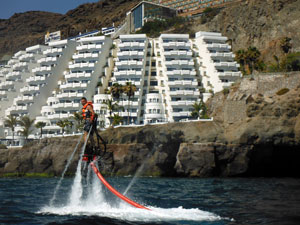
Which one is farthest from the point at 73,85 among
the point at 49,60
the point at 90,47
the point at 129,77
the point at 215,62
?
the point at 215,62

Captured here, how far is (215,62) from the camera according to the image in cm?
12275

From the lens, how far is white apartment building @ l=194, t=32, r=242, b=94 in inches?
4653

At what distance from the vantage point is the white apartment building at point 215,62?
118 m

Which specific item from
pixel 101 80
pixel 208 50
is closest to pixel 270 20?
pixel 208 50

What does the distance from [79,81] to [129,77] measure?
1590cm

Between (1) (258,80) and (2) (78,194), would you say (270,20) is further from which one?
(2) (78,194)

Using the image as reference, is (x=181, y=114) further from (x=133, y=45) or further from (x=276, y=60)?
(x=276, y=60)

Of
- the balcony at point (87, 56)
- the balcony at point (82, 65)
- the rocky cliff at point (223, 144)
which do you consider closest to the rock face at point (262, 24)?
the rocky cliff at point (223, 144)

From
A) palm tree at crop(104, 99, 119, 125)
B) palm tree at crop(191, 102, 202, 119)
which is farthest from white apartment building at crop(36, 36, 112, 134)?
palm tree at crop(191, 102, 202, 119)

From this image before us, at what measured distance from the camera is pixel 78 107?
115938 millimetres

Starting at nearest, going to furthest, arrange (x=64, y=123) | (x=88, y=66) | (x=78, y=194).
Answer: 1. (x=78, y=194)
2. (x=64, y=123)
3. (x=88, y=66)

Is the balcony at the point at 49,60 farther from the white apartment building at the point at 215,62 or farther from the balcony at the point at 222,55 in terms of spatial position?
the balcony at the point at 222,55

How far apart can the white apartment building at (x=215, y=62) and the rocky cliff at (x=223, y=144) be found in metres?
31.4

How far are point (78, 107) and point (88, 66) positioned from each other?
14204 millimetres
